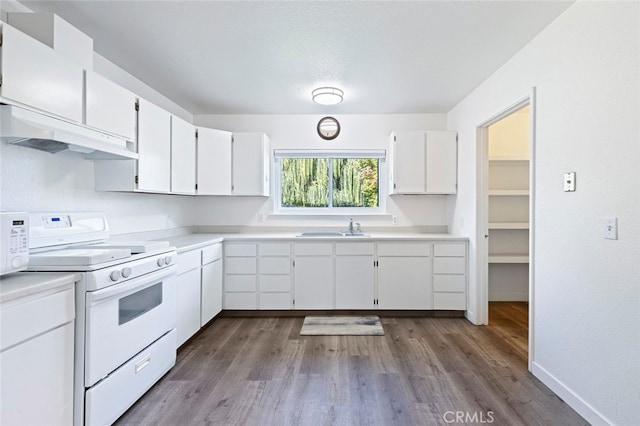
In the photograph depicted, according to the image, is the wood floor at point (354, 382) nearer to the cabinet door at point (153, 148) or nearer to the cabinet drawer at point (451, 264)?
the cabinet drawer at point (451, 264)

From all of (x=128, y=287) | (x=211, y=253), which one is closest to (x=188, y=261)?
(x=211, y=253)

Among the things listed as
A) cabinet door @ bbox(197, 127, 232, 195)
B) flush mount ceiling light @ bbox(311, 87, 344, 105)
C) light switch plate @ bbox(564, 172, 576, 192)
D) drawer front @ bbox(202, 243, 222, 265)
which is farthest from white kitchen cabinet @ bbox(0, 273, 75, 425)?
light switch plate @ bbox(564, 172, 576, 192)

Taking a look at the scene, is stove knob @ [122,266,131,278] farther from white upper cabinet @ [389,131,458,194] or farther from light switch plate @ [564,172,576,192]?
white upper cabinet @ [389,131,458,194]

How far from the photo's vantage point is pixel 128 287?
69.3 inches

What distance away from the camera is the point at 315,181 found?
4148 mm

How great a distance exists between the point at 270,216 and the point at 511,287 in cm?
331

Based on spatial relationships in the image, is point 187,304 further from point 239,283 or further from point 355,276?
point 355,276

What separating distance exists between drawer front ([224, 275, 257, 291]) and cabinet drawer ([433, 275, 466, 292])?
2.04m

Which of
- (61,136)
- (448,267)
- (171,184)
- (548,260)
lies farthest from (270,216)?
(548,260)

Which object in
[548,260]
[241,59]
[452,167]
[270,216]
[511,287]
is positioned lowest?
[511,287]

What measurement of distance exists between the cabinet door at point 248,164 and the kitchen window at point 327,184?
43cm

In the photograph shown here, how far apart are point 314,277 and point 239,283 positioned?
0.85 metres

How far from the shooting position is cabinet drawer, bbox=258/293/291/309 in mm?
3420

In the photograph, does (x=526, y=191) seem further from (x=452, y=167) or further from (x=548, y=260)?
(x=548, y=260)
